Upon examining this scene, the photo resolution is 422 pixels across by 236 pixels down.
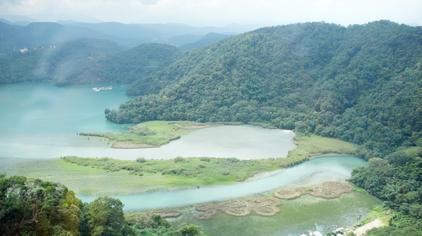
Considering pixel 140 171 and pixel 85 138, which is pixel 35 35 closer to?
pixel 85 138

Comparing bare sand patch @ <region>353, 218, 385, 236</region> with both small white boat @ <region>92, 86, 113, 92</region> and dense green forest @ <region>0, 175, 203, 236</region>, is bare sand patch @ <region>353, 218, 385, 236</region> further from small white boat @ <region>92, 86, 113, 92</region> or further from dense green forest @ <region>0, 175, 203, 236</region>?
small white boat @ <region>92, 86, 113, 92</region>

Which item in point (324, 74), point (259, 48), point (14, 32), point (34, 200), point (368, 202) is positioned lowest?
point (368, 202)

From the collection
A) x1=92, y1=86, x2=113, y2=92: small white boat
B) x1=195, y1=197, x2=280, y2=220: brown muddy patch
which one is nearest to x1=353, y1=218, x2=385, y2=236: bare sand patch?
x1=195, y1=197, x2=280, y2=220: brown muddy patch

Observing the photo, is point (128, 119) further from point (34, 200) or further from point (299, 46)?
point (34, 200)

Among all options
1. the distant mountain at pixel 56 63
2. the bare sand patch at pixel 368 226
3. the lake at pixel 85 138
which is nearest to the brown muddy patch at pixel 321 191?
the bare sand patch at pixel 368 226

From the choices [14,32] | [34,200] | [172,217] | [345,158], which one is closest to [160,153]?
[172,217]

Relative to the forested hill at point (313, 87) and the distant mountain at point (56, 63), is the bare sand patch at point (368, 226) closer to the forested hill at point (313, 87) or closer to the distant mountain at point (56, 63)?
the forested hill at point (313, 87)
